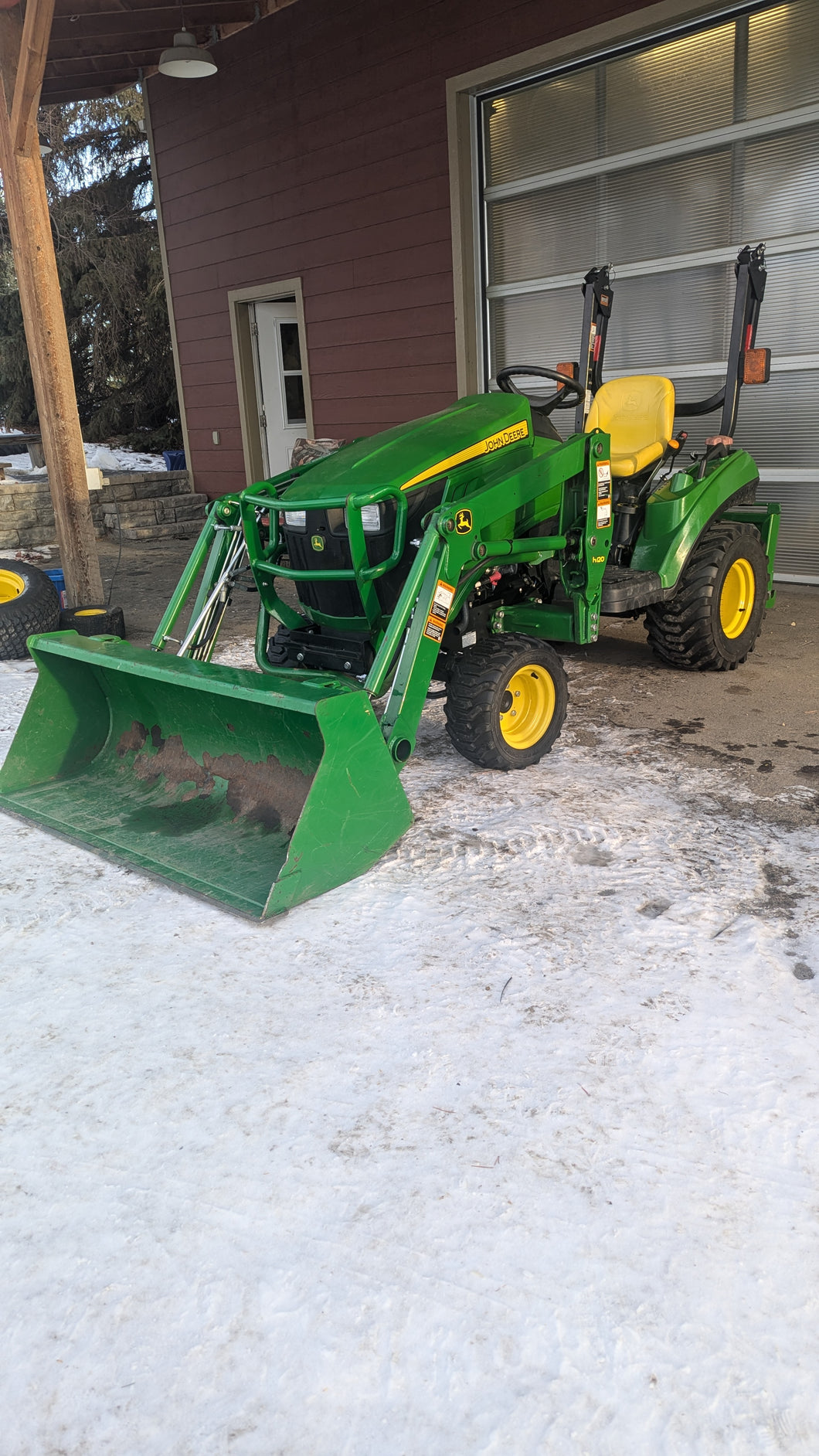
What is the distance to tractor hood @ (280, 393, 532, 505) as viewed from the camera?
327 centimetres

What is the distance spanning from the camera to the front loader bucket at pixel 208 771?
2.62m

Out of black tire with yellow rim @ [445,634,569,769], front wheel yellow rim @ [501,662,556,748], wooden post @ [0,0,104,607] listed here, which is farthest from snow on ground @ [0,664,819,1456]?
wooden post @ [0,0,104,607]

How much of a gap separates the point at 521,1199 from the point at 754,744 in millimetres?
2408

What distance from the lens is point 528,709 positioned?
360cm

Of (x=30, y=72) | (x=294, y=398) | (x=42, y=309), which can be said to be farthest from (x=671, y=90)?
(x=294, y=398)

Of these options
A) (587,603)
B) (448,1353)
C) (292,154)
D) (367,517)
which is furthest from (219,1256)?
(292,154)

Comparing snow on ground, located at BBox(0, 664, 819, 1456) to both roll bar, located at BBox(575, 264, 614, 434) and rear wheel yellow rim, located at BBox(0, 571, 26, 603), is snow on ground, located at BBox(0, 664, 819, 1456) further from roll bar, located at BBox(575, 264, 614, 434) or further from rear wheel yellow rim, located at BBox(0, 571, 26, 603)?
rear wheel yellow rim, located at BBox(0, 571, 26, 603)

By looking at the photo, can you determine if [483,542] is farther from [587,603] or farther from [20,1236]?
[20,1236]

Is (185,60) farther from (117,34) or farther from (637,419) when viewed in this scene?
(637,419)

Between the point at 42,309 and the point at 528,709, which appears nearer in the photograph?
the point at 528,709

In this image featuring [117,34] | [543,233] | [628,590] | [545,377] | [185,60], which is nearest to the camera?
[628,590]

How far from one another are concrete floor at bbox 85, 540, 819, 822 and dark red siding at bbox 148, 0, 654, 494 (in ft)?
10.3

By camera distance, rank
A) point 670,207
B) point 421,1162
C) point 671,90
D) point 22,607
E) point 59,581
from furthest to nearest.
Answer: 1. point 59,581
2. point 670,207
3. point 671,90
4. point 22,607
5. point 421,1162

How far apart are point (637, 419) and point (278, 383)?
6.16 meters
